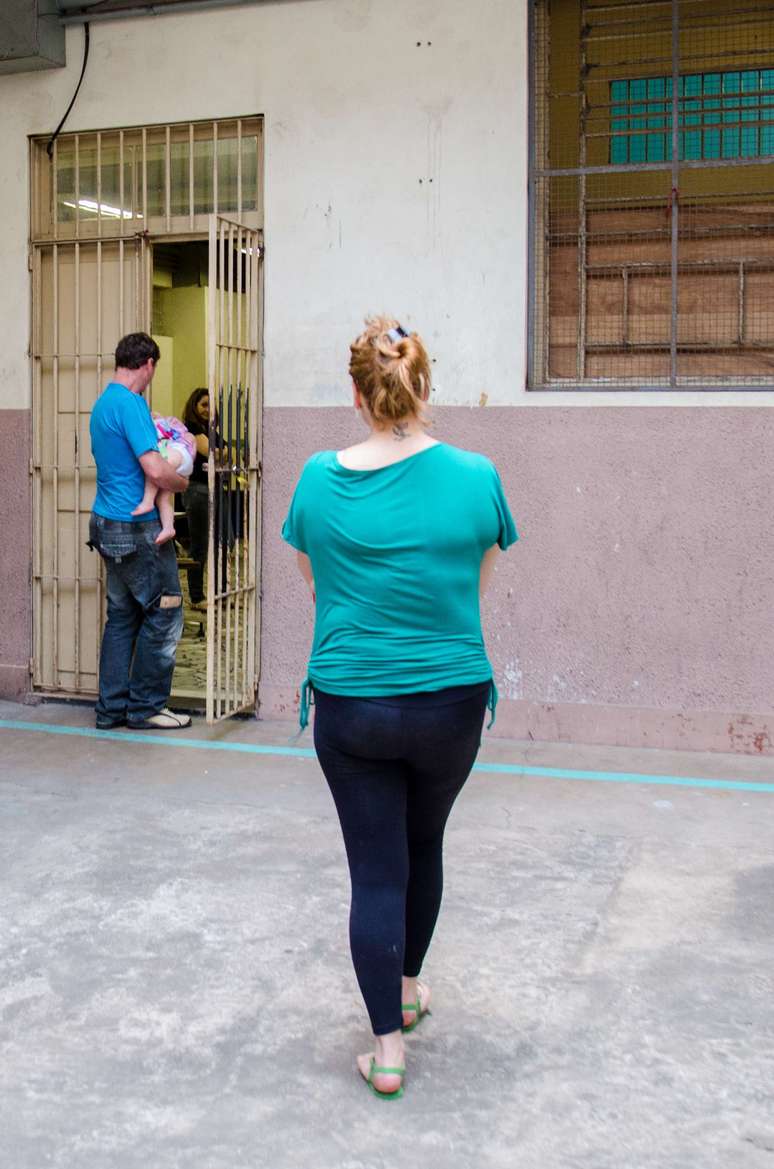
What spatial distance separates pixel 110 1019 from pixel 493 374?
3.95 meters

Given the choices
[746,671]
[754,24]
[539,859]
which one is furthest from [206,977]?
[754,24]

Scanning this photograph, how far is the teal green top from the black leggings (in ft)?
0.18

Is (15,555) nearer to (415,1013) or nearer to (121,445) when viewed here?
(121,445)

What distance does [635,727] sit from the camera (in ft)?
21.1

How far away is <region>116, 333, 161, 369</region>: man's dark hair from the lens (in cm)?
661

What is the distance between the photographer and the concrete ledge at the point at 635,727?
6.29 meters

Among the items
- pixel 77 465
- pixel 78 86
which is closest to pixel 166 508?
pixel 77 465

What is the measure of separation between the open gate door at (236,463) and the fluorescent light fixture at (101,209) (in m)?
0.61

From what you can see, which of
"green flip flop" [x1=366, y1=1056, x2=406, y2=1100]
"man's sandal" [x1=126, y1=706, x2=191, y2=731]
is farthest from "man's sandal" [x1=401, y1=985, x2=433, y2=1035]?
"man's sandal" [x1=126, y1=706, x2=191, y2=731]

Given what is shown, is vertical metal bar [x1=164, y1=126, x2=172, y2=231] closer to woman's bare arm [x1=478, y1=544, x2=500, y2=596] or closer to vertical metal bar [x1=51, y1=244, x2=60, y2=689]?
vertical metal bar [x1=51, y1=244, x2=60, y2=689]

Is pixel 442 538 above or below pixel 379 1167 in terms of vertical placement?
above

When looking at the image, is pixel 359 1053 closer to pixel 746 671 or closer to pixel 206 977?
pixel 206 977

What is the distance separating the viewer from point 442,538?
307 centimetres

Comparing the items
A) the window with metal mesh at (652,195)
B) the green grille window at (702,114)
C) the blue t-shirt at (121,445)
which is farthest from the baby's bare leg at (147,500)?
the green grille window at (702,114)
